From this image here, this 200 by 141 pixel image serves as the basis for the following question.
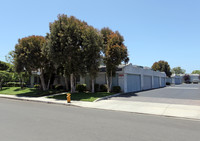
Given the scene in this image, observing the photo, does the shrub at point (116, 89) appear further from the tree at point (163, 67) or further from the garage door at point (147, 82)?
the tree at point (163, 67)

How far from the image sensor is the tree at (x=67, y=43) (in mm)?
16172

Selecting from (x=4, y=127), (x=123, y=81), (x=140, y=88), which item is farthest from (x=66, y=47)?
(x=140, y=88)

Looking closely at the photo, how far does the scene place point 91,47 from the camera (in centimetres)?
1644

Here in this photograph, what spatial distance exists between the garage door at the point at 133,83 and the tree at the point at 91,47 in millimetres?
6355

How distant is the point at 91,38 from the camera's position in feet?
54.0

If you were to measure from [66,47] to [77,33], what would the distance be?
6.12 feet

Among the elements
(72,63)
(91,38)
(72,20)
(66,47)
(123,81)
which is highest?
(72,20)

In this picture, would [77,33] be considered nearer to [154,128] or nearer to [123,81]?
[123,81]

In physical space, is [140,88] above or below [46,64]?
below

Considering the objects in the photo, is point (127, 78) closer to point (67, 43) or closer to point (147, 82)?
point (147, 82)

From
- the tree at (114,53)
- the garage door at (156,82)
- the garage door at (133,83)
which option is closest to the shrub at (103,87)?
the tree at (114,53)

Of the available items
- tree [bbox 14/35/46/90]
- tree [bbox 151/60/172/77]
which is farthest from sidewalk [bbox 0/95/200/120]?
tree [bbox 151/60/172/77]

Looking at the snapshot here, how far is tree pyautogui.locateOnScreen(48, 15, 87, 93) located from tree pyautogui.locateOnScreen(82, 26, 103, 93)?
592 millimetres

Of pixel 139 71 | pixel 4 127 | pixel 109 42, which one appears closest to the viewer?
pixel 4 127
